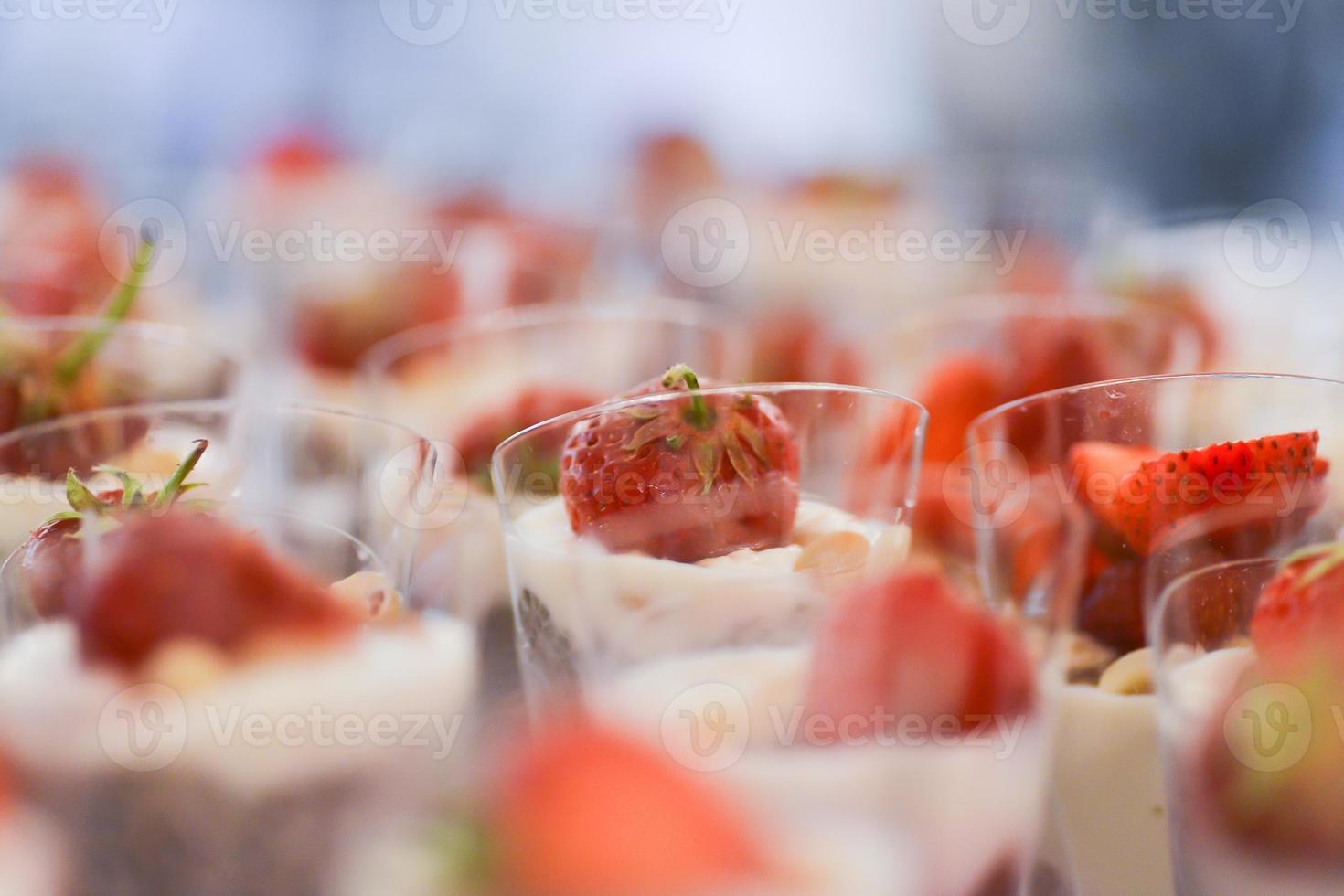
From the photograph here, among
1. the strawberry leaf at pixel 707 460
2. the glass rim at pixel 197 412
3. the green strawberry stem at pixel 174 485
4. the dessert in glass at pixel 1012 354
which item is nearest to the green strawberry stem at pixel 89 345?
the glass rim at pixel 197 412

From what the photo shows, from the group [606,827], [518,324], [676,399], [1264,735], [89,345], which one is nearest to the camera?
[606,827]

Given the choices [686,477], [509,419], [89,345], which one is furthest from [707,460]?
[89,345]

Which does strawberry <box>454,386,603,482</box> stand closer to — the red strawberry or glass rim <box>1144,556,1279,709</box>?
the red strawberry

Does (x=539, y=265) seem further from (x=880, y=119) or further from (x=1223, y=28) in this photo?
(x=1223, y=28)

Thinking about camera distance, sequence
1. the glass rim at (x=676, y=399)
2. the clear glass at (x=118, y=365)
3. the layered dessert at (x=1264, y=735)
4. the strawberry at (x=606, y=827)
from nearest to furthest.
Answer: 1. the strawberry at (x=606, y=827)
2. the layered dessert at (x=1264, y=735)
3. the glass rim at (x=676, y=399)
4. the clear glass at (x=118, y=365)

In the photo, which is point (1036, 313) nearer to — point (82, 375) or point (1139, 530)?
point (1139, 530)

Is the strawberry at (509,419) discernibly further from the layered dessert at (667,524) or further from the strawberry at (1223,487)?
the strawberry at (1223,487)
